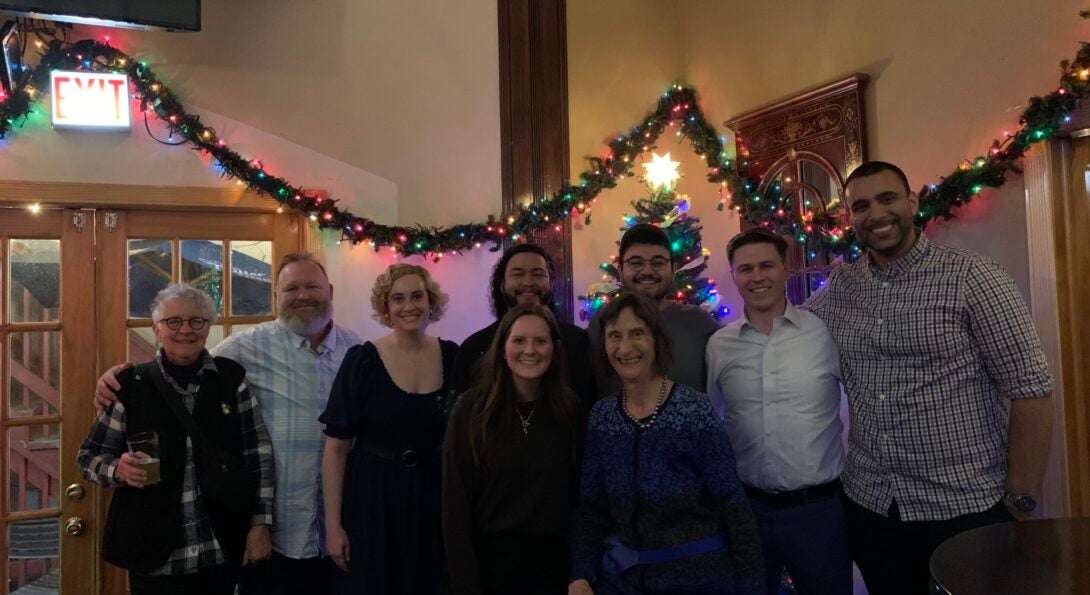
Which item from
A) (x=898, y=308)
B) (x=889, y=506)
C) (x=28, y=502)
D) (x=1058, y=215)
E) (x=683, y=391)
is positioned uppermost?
(x=1058, y=215)

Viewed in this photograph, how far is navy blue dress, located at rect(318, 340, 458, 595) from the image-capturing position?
2.37m

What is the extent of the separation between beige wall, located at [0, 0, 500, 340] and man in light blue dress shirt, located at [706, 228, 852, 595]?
2.36m

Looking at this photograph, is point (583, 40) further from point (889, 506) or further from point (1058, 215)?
point (889, 506)

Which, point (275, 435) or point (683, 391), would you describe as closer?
point (683, 391)

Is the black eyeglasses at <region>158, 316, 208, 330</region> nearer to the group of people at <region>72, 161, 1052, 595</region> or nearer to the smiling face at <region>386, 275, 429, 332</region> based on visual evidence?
the group of people at <region>72, 161, 1052, 595</region>

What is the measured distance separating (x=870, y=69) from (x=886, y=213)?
2.15 meters

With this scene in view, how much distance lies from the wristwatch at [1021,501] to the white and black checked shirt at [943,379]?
26 millimetres

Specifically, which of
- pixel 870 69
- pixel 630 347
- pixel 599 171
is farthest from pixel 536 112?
pixel 630 347

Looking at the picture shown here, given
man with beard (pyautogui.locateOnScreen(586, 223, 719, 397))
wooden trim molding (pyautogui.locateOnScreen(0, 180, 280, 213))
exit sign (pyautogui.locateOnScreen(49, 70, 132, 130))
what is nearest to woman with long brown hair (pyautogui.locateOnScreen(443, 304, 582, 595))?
man with beard (pyautogui.locateOnScreen(586, 223, 719, 397))

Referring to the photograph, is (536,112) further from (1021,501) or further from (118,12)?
(1021,501)

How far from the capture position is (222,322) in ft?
12.6

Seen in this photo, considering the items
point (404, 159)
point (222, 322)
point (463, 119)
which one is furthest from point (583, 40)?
point (222, 322)

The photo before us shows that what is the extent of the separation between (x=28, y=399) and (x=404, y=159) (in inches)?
90.9

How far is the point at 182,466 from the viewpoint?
2289 millimetres
